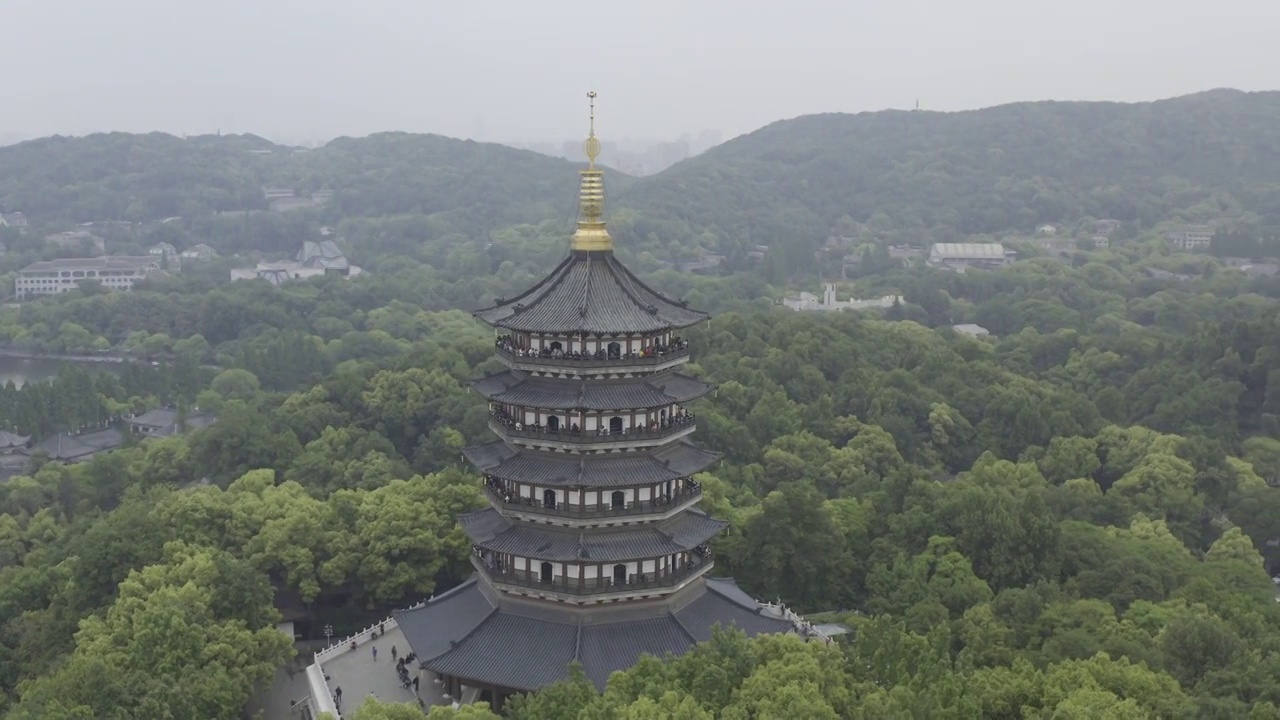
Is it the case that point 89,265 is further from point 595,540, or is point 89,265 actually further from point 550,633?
point 595,540

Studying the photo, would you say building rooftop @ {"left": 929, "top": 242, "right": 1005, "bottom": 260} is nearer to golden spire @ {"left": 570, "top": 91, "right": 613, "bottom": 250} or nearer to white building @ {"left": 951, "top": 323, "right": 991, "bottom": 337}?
white building @ {"left": 951, "top": 323, "right": 991, "bottom": 337}

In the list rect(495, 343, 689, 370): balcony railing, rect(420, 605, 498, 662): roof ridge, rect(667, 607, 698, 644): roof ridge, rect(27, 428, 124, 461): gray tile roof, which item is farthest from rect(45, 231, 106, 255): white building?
rect(667, 607, 698, 644): roof ridge

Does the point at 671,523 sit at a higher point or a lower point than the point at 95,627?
higher

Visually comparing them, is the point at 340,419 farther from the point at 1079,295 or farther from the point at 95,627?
the point at 1079,295

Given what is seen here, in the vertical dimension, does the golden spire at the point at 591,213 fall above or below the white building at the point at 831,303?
above

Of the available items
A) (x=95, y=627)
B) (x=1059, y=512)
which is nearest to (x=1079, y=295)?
(x=1059, y=512)

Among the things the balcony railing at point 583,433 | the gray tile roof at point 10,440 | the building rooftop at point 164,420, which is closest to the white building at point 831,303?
the building rooftop at point 164,420

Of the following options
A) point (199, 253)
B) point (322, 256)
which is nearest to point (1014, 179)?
point (322, 256)

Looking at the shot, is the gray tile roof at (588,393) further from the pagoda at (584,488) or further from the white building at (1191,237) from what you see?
the white building at (1191,237)
